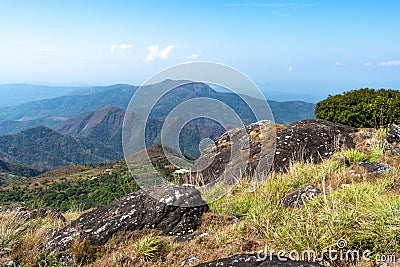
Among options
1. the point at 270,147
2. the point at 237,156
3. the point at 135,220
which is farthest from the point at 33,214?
the point at 270,147

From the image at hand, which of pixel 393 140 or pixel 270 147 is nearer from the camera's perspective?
pixel 393 140

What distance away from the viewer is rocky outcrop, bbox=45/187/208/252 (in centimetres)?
498

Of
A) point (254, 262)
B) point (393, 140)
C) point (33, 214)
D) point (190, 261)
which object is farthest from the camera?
point (393, 140)

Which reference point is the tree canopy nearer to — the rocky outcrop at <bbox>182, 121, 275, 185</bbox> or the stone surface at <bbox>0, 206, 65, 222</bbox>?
the rocky outcrop at <bbox>182, 121, 275, 185</bbox>

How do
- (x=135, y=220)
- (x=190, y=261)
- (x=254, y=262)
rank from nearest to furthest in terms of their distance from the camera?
(x=254, y=262) → (x=190, y=261) → (x=135, y=220)

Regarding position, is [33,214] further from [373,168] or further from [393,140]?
[393,140]

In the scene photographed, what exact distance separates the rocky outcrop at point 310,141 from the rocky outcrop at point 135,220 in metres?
4.55

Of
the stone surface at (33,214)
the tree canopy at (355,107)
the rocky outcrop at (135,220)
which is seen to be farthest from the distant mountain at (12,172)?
the rocky outcrop at (135,220)

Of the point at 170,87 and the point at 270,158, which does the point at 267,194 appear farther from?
the point at 270,158

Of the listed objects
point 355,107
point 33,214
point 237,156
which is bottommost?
point 33,214

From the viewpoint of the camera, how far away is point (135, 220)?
527 cm

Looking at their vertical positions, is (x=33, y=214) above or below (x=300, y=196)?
below

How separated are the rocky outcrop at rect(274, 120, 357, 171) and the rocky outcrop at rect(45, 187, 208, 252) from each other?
14.9 feet

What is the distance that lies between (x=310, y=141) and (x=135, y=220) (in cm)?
738
